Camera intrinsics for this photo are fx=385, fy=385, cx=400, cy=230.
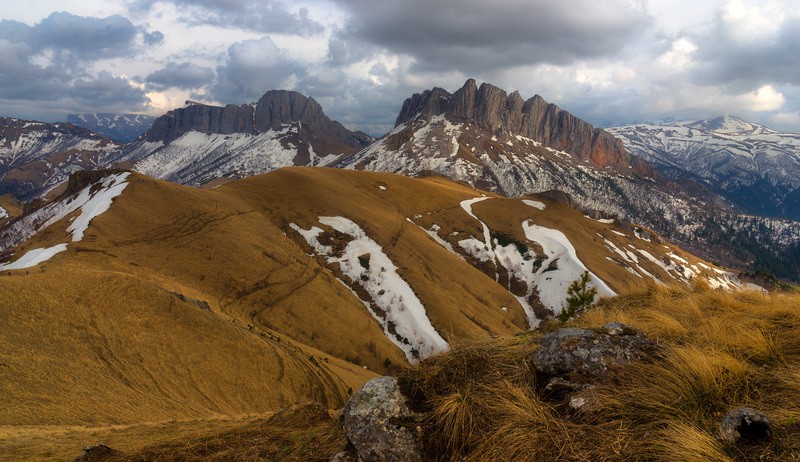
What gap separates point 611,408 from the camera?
16.6 ft

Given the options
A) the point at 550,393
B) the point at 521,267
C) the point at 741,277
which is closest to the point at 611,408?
the point at 550,393

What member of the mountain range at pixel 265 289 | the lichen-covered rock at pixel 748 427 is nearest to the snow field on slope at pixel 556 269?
the mountain range at pixel 265 289

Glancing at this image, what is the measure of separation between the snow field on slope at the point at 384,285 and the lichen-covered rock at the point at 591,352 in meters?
48.1

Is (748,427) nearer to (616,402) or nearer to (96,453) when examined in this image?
(616,402)

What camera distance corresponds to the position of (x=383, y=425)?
5.98 metres

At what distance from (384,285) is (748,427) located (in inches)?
2614

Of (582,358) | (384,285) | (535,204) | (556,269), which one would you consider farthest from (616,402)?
(535,204)

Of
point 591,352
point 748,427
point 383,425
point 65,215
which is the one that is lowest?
point 383,425

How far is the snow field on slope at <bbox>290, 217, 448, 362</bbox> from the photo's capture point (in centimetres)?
6005

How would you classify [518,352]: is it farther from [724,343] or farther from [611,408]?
[724,343]

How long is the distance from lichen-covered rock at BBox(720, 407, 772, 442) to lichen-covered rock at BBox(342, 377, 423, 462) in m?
A: 3.71

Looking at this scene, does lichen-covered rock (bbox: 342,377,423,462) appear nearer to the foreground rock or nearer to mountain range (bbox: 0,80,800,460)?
mountain range (bbox: 0,80,800,460)

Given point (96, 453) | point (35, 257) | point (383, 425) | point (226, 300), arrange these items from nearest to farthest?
point (383, 425), point (96, 453), point (35, 257), point (226, 300)

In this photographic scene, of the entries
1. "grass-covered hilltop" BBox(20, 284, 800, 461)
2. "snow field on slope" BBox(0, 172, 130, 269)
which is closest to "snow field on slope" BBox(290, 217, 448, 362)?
"snow field on slope" BBox(0, 172, 130, 269)
